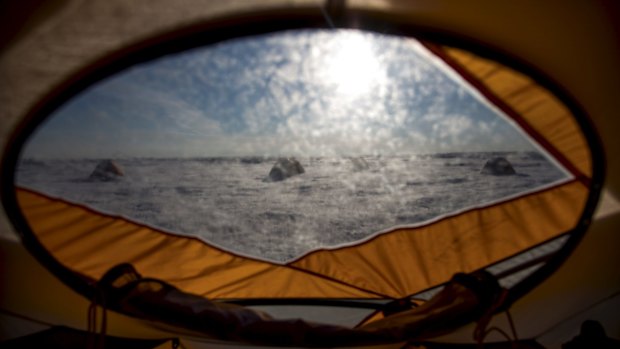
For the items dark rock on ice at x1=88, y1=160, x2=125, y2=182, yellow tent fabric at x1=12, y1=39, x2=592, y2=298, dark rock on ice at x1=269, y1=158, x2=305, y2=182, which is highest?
dark rock on ice at x1=88, y1=160, x2=125, y2=182

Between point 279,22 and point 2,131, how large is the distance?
59 cm

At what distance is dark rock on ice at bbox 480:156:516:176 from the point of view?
45.0 inches

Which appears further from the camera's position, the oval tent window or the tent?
the oval tent window

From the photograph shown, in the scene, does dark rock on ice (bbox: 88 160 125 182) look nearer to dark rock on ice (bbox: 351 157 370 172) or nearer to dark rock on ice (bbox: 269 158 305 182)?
dark rock on ice (bbox: 269 158 305 182)

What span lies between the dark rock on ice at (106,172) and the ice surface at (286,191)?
0.01 metres

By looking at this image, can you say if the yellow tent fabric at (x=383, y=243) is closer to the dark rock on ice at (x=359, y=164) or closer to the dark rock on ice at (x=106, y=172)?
A: the dark rock on ice at (x=106, y=172)

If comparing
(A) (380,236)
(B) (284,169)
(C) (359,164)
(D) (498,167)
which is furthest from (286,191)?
(D) (498,167)

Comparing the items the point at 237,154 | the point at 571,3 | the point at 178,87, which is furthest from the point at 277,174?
the point at 571,3

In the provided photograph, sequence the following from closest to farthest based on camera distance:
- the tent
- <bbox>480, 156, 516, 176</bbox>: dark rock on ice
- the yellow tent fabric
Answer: the tent < the yellow tent fabric < <bbox>480, 156, 516, 176</bbox>: dark rock on ice

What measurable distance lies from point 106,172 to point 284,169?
0.41m

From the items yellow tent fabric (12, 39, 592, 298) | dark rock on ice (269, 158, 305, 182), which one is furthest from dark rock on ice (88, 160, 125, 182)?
dark rock on ice (269, 158, 305, 182)

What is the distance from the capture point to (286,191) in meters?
1.18

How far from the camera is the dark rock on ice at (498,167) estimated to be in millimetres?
1144

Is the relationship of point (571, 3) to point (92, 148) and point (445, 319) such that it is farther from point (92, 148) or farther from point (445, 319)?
point (92, 148)
